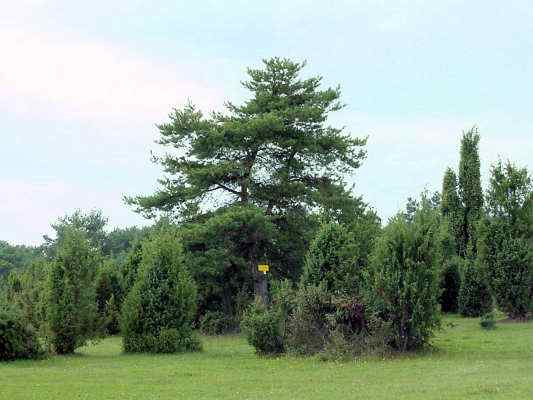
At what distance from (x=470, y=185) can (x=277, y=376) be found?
2428 cm

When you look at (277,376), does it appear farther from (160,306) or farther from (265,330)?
(160,306)

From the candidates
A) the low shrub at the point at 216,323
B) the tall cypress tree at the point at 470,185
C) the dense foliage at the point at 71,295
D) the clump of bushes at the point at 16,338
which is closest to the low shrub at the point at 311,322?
the dense foliage at the point at 71,295

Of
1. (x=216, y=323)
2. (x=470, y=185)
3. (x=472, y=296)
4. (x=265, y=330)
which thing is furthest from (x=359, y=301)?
(x=470, y=185)

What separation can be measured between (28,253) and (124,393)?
75.5 meters

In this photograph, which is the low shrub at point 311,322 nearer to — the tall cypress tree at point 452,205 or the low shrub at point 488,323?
the low shrub at point 488,323

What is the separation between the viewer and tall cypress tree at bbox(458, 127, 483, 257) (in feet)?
A: 123

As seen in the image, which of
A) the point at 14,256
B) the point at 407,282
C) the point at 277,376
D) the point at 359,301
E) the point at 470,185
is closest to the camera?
the point at 277,376

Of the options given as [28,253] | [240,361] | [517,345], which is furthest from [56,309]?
[28,253]

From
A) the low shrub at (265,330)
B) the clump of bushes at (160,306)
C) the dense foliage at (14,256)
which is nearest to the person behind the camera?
the low shrub at (265,330)

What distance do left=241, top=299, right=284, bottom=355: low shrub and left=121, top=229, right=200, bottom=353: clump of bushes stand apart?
2673mm

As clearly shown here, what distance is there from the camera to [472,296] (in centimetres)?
3447

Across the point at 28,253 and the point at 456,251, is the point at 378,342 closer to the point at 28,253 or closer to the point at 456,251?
the point at 456,251

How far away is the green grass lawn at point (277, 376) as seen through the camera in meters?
13.6

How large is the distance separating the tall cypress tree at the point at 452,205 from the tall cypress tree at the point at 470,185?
0.25 meters
